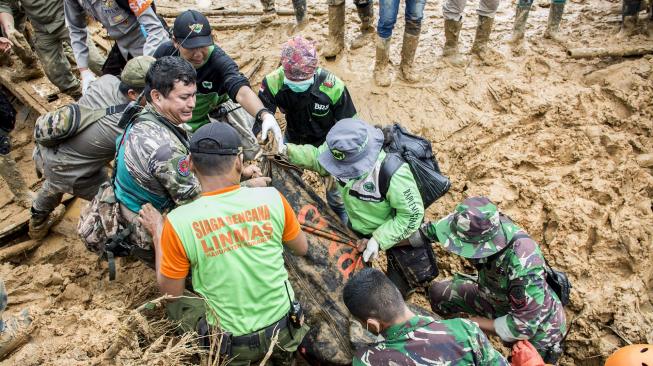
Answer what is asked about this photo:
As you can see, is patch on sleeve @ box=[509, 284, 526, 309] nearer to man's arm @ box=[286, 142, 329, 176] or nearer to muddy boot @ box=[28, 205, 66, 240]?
man's arm @ box=[286, 142, 329, 176]

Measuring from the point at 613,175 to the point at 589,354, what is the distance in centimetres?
166

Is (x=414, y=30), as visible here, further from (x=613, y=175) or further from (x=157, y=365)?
(x=157, y=365)

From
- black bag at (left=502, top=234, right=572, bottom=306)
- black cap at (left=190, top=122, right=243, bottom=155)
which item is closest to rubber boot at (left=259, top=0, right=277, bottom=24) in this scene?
black cap at (left=190, top=122, right=243, bottom=155)

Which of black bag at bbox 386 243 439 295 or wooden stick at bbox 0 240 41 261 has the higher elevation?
black bag at bbox 386 243 439 295

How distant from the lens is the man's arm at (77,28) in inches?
158

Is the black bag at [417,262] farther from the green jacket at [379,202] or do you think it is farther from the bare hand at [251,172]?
the bare hand at [251,172]

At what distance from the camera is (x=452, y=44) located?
527 centimetres

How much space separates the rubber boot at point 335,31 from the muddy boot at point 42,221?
10.4 ft

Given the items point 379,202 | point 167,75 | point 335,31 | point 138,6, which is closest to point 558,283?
point 379,202

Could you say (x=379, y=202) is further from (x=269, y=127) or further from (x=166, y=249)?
(x=166, y=249)

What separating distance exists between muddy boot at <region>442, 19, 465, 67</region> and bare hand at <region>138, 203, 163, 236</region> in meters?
3.84

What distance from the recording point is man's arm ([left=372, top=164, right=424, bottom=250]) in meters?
2.86

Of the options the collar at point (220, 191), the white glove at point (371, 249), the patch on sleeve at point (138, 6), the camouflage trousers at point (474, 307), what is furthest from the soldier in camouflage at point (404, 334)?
the patch on sleeve at point (138, 6)

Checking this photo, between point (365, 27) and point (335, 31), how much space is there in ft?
1.80
